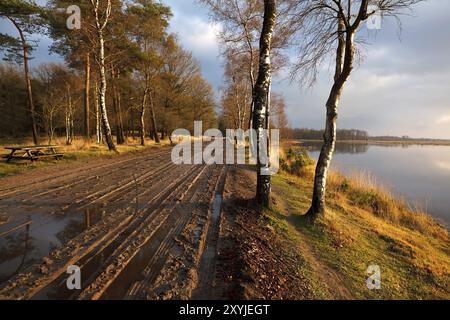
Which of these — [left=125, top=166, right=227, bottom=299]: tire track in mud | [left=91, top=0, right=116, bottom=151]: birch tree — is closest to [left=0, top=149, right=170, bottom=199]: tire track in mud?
[left=91, top=0, right=116, bottom=151]: birch tree

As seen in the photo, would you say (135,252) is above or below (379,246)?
above

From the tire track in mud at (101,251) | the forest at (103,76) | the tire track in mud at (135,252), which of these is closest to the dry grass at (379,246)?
the tire track in mud at (135,252)

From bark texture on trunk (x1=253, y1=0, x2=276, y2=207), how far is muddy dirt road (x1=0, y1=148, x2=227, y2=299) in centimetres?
133

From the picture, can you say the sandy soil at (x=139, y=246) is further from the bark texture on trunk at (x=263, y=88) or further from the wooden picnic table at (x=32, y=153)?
the wooden picnic table at (x=32, y=153)

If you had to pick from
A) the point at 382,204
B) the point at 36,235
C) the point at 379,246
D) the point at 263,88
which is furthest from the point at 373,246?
the point at 36,235

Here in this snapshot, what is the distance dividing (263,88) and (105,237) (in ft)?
16.5

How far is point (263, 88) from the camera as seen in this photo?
6727 millimetres

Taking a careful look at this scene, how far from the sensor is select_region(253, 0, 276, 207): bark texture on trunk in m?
6.66

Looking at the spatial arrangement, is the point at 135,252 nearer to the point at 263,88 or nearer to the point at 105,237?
the point at 105,237

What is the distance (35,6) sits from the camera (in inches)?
639

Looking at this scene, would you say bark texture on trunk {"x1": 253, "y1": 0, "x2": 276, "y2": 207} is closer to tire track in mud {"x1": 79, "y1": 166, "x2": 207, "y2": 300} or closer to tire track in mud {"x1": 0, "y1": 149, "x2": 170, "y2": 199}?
tire track in mud {"x1": 79, "y1": 166, "x2": 207, "y2": 300}

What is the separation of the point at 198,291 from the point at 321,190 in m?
4.67

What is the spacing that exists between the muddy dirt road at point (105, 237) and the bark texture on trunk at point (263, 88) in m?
1.33

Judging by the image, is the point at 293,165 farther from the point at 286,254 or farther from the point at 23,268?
the point at 23,268
